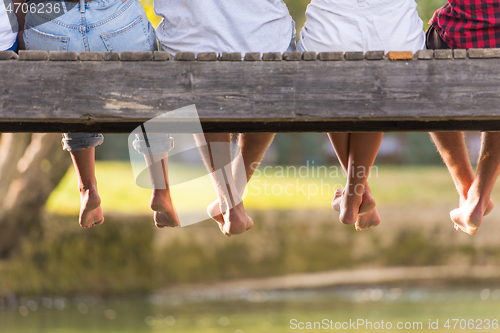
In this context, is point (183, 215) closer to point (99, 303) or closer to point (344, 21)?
point (99, 303)

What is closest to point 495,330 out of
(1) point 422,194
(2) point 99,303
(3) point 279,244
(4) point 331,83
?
(3) point 279,244

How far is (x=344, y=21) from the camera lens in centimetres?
161


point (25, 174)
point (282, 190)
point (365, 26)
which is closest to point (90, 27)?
point (365, 26)

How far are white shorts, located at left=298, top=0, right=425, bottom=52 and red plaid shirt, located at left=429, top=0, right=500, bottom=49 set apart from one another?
0.10 meters

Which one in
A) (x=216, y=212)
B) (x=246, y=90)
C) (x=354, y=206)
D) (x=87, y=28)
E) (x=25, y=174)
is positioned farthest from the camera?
(x=25, y=174)

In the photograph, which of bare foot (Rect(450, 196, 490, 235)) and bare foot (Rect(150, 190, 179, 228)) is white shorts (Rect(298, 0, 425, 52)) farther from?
bare foot (Rect(150, 190, 179, 228))

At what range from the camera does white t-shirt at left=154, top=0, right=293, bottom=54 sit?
5.14 ft

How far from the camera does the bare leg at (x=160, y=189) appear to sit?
2014 mm

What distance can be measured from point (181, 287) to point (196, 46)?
15.8 ft

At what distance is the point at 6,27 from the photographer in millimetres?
1548

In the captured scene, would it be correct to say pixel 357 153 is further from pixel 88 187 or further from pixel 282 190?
pixel 282 190

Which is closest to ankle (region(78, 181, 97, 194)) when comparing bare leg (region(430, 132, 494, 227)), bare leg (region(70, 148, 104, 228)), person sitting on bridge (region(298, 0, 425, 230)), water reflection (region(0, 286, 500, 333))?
bare leg (region(70, 148, 104, 228))

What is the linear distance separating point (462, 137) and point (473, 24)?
529 millimetres

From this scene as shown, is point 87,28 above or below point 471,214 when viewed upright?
above
